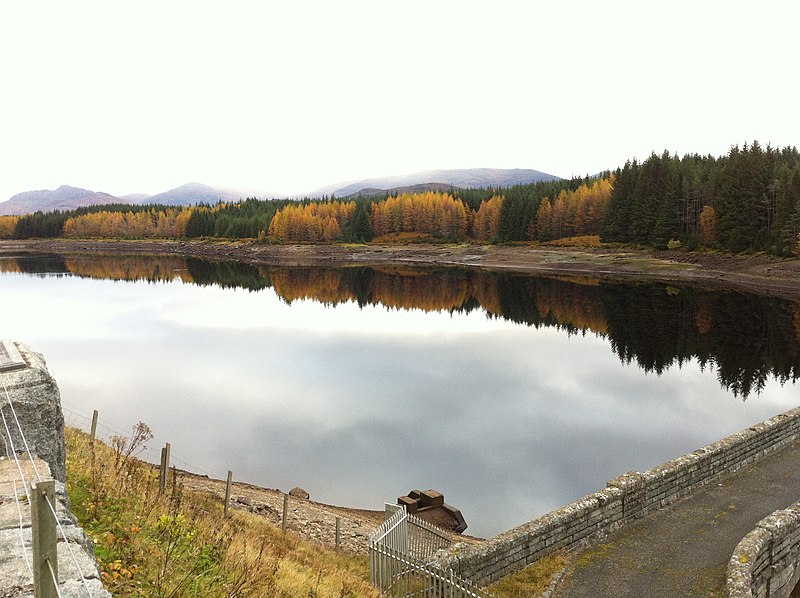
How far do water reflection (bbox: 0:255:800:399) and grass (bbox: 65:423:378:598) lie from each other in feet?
124

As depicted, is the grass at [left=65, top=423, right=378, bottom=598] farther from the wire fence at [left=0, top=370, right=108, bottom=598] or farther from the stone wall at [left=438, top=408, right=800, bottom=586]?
the stone wall at [left=438, top=408, right=800, bottom=586]

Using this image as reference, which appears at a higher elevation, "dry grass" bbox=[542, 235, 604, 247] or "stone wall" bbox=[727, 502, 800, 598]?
"dry grass" bbox=[542, 235, 604, 247]

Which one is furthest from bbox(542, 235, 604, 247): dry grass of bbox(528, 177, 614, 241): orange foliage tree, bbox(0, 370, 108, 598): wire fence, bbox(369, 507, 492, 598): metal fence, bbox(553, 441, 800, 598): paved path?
bbox(0, 370, 108, 598): wire fence

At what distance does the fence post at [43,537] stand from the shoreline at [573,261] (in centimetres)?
9011

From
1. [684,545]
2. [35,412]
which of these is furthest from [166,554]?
[684,545]

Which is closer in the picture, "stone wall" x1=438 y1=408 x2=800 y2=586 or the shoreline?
"stone wall" x1=438 y1=408 x2=800 y2=586

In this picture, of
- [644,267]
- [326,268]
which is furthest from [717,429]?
[326,268]

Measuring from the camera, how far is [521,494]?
2694cm

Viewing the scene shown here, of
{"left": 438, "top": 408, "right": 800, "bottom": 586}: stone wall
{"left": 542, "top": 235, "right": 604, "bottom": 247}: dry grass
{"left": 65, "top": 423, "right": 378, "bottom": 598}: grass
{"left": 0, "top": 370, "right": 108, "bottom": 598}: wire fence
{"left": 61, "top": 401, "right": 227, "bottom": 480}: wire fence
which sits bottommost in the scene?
{"left": 61, "top": 401, "right": 227, "bottom": 480}: wire fence

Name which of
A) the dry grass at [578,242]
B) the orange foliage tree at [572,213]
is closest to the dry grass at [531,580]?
the dry grass at [578,242]

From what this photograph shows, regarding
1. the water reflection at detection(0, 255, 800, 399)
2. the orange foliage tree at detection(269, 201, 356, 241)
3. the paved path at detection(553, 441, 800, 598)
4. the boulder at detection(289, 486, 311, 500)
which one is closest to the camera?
the paved path at detection(553, 441, 800, 598)

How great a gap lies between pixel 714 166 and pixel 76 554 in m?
137

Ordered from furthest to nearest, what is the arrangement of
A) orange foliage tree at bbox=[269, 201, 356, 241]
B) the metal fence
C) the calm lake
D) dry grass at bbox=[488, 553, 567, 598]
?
orange foliage tree at bbox=[269, 201, 356, 241] → the calm lake → dry grass at bbox=[488, 553, 567, 598] → the metal fence

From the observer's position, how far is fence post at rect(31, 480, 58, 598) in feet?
13.3
